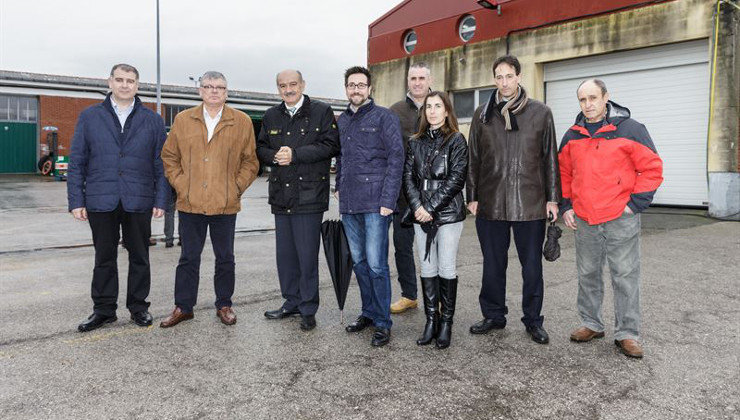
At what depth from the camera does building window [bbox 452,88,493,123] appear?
579 inches

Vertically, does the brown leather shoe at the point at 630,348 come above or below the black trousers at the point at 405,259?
below

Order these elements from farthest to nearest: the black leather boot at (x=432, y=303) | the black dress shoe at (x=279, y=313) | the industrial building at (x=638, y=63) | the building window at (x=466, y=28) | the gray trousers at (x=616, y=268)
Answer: the building window at (x=466, y=28) < the industrial building at (x=638, y=63) < the black dress shoe at (x=279, y=313) < the black leather boot at (x=432, y=303) < the gray trousers at (x=616, y=268)

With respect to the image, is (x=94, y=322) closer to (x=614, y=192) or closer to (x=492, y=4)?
(x=614, y=192)

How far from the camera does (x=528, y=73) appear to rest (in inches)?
536

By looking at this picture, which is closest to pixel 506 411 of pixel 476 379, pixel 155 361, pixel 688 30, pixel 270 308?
pixel 476 379

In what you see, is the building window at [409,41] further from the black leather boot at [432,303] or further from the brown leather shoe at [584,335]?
the brown leather shoe at [584,335]

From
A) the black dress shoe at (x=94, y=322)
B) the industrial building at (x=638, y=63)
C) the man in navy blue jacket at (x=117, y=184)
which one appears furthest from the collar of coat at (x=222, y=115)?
the industrial building at (x=638, y=63)

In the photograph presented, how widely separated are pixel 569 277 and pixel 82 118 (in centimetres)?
515

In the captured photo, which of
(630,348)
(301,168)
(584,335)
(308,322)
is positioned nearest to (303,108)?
(301,168)

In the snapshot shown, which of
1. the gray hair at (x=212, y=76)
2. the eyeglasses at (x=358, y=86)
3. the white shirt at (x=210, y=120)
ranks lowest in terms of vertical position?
the white shirt at (x=210, y=120)

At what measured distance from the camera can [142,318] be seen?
4328 millimetres

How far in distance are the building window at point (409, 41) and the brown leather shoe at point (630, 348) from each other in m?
14.0

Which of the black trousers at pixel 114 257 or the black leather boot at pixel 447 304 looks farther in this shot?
the black trousers at pixel 114 257

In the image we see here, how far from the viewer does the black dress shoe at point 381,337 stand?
3.81 metres
